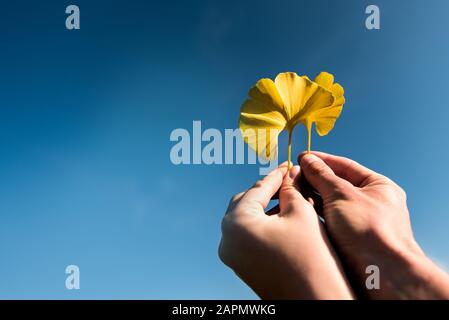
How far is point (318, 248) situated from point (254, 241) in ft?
0.74

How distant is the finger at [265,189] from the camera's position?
4.98ft

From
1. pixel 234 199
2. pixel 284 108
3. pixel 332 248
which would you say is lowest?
pixel 332 248

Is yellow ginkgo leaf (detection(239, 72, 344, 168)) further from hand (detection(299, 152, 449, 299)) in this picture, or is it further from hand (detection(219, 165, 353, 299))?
hand (detection(219, 165, 353, 299))

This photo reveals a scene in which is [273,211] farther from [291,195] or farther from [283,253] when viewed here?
[283,253]

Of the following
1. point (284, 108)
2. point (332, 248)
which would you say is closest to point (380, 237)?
point (332, 248)

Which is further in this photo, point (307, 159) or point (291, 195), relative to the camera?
point (307, 159)

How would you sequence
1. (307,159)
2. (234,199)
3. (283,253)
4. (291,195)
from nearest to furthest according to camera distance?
(283,253)
(291,195)
(234,199)
(307,159)

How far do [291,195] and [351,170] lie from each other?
576 mm

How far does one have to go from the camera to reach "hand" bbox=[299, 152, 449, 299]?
111cm

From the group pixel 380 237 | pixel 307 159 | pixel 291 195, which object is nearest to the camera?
pixel 380 237

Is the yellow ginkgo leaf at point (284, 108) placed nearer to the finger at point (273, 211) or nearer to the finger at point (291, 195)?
the finger at point (291, 195)

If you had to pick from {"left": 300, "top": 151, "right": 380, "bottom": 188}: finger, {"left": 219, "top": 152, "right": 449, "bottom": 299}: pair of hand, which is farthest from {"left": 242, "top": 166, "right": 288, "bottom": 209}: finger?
{"left": 300, "top": 151, "right": 380, "bottom": 188}: finger

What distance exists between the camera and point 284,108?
183cm
